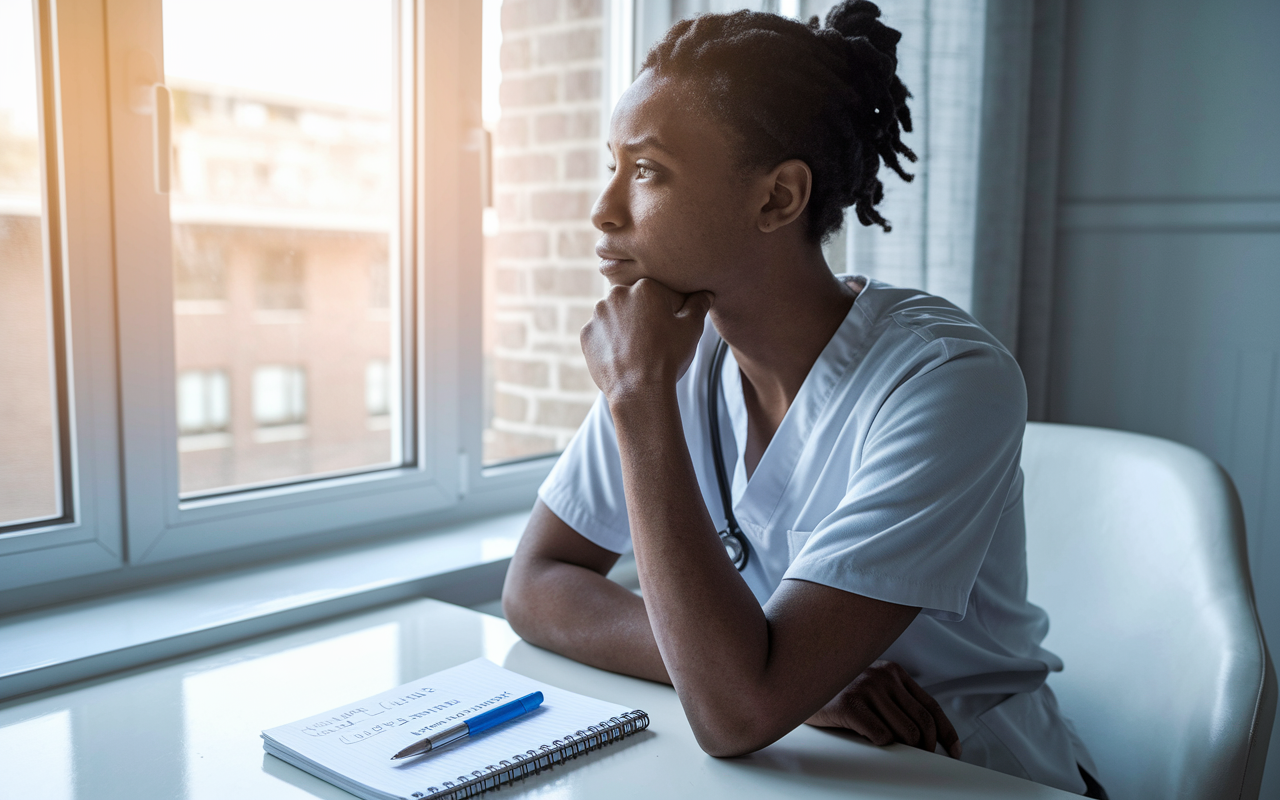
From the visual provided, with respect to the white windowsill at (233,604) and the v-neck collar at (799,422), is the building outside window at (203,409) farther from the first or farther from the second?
the v-neck collar at (799,422)

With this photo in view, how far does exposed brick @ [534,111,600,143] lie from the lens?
1889 millimetres

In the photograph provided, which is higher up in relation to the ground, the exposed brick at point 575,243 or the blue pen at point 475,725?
the exposed brick at point 575,243

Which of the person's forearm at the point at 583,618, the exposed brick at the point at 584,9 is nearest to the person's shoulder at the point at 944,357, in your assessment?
the person's forearm at the point at 583,618

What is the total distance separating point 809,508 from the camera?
3.47 feet

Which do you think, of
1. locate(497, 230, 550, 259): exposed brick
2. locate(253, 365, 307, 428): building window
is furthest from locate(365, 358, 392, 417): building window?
locate(497, 230, 550, 259): exposed brick

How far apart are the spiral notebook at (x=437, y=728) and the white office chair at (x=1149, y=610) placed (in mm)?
616

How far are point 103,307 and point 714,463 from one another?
31.1 inches

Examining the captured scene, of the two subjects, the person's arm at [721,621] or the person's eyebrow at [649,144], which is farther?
the person's eyebrow at [649,144]

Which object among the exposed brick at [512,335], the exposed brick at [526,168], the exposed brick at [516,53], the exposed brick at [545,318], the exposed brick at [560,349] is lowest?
the exposed brick at [560,349]

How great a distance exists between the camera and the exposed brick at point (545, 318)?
1921mm

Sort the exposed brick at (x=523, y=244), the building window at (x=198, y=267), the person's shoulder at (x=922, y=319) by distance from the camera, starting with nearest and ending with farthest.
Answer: the person's shoulder at (x=922, y=319) → the building window at (x=198, y=267) → the exposed brick at (x=523, y=244)

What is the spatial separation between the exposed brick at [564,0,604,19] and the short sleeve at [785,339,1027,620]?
1207mm

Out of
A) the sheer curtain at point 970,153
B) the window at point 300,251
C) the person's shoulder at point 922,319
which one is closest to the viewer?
the person's shoulder at point 922,319

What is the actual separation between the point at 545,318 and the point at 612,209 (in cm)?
87
